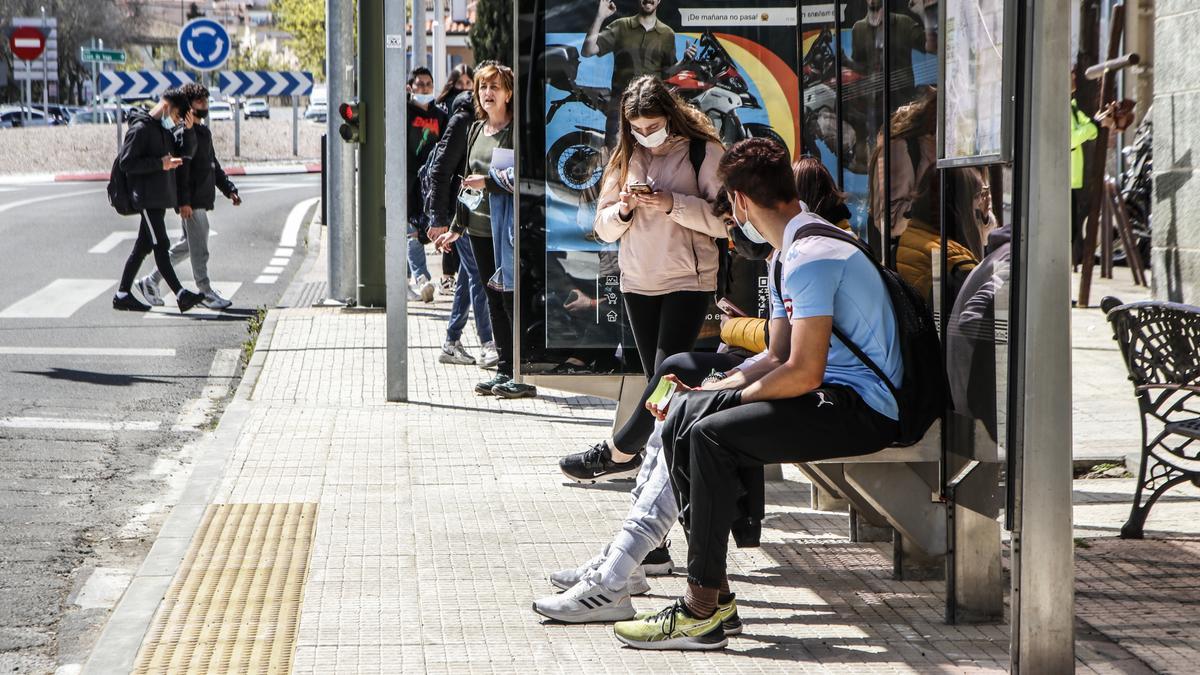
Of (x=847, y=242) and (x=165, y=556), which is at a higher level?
(x=847, y=242)

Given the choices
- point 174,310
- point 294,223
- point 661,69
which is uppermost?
point 661,69

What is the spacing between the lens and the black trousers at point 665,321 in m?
6.14

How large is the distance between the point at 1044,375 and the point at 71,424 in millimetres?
6004

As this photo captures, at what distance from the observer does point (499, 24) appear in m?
31.0

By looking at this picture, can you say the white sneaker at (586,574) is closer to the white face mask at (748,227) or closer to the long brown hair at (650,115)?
the white face mask at (748,227)

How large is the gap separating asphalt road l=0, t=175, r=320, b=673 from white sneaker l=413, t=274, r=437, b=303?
1387 millimetres

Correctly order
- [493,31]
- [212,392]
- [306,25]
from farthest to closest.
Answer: [306,25], [493,31], [212,392]

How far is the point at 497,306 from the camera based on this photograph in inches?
364

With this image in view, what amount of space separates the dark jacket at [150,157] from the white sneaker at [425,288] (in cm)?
224

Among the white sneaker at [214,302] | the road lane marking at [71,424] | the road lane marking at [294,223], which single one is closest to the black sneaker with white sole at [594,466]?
the road lane marking at [71,424]

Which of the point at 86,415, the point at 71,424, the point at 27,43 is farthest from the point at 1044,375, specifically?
the point at 27,43

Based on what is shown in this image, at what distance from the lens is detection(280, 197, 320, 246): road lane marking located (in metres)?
21.3

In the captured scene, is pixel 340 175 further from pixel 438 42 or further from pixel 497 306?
pixel 438 42

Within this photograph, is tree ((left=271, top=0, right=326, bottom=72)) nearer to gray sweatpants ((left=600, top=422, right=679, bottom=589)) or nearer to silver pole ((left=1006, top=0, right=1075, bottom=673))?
gray sweatpants ((left=600, top=422, right=679, bottom=589))
